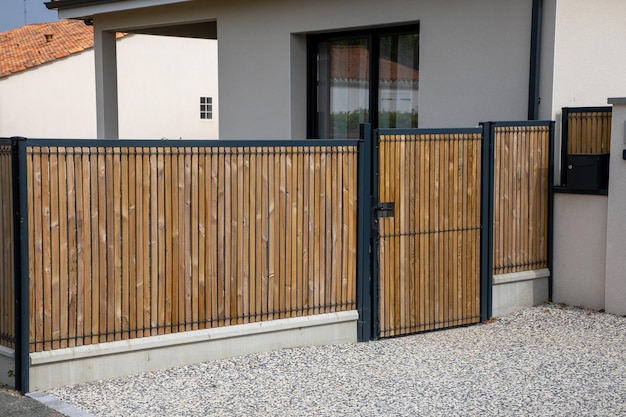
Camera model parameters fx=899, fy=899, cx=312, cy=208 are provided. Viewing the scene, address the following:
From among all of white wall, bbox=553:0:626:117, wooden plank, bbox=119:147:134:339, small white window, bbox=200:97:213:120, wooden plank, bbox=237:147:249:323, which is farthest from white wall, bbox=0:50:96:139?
wooden plank, bbox=119:147:134:339

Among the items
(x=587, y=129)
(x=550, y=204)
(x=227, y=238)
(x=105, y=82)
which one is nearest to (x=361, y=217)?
(x=227, y=238)

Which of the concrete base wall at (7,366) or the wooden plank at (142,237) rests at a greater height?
the wooden plank at (142,237)

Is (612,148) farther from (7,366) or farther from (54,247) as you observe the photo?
(7,366)

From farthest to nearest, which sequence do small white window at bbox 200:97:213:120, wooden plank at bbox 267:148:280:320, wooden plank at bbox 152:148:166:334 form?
1. small white window at bbox 200:97:213:120
2. wooden plank at bbox 267:148:280:320
3. wooden plank at bbox 152:148:166:334

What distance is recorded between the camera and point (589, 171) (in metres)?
8.97

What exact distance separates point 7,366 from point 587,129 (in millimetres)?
6019

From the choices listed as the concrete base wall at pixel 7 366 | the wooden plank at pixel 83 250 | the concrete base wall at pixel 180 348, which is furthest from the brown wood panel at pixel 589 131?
the concrete base wall at pixel 7 366

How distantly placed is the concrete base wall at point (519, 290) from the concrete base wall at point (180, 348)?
185cm

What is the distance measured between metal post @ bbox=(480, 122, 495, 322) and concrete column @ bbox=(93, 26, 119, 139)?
26.3ft

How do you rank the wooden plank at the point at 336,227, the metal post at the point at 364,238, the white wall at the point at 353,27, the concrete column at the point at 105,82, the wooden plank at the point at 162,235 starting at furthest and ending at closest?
the concrete column at the point at 105,82
the white wall at the point at 353,27
the metal post at the point at 364,238
the wooden plank at the point at 336,227
the wooden plank at the point at 162,235

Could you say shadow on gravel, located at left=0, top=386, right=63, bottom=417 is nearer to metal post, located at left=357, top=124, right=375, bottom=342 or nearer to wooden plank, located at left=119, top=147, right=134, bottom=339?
wooden plank, located at left=119, top=147, right=134, bottom=339

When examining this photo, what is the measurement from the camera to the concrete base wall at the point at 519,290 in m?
9.02

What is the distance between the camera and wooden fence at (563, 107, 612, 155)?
9086 mm

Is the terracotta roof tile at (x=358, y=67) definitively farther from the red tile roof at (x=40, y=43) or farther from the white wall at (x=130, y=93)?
the red tile roof at (x=40, y=43)
